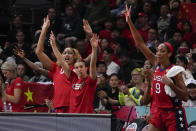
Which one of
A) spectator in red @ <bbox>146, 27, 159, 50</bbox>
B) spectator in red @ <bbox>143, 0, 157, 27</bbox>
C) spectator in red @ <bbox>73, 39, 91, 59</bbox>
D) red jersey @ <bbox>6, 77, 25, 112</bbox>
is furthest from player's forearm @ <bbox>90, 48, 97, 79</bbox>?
spectator in red @ <bbox>143, 0, 157, 27</bbox>

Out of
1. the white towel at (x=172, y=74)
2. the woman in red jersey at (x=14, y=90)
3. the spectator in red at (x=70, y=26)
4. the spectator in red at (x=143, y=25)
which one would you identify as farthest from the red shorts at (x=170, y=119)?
the spectator in red at (x=70, y=26)

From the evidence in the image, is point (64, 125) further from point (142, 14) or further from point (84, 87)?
point (142, 14)

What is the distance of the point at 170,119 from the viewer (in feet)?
23.6

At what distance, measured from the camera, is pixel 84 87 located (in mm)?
7848

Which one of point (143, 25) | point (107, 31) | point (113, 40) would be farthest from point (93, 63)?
point (107, 31)

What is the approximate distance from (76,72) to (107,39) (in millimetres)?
4707

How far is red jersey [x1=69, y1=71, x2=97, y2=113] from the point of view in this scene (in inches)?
306

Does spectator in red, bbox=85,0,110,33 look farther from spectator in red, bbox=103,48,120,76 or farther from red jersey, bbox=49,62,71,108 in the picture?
red jersey, bbox=49,62,71,108

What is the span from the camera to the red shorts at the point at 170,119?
721cm

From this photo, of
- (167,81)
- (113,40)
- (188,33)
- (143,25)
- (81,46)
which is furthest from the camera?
(143,25)

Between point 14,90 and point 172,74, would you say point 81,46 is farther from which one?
Answer: point 172,74

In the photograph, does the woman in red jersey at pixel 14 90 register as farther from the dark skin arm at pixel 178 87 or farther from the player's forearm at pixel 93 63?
the dark skin arm at pixel 178 87

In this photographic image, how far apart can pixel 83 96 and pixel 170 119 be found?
1.44 meters

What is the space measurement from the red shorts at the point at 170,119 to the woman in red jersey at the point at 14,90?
2.48 m
